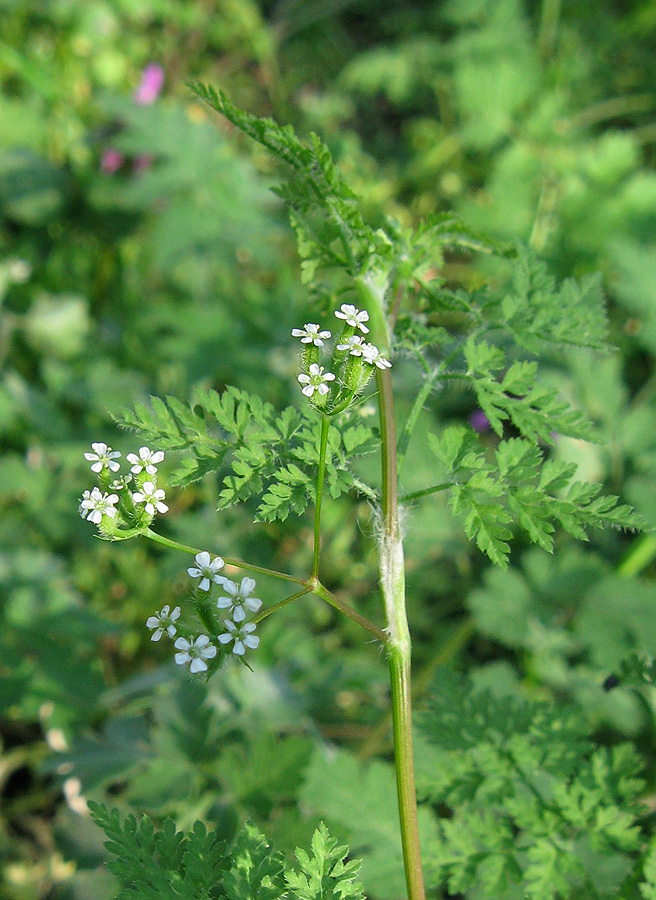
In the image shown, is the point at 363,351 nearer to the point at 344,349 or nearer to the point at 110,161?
the point at 344,349

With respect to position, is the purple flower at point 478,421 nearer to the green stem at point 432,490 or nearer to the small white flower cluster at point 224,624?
the green stem at point 432,490

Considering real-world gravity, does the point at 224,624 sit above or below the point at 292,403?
below

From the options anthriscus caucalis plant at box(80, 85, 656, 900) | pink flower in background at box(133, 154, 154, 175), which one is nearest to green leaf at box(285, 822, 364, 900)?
anthriscus caucalis plant at box(80, 85, 656, 900)

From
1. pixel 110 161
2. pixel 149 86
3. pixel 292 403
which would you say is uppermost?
pixel 149 86

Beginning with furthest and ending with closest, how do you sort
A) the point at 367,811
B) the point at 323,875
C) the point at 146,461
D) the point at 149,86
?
the point at 149,86
the point at 367,811
the point at 146,461
the point at 323,875

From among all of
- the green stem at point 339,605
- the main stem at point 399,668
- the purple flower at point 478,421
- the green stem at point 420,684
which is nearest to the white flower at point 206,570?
the green stem at point 339,605

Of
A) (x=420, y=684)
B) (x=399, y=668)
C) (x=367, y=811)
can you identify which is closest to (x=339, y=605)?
(x=399, y=668)

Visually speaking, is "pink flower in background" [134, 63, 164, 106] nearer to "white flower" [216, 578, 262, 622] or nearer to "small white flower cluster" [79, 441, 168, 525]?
"small white flower cluster" [79, 441, 168, 525]

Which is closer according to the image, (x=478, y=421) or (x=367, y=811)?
(x=367, y=811)
